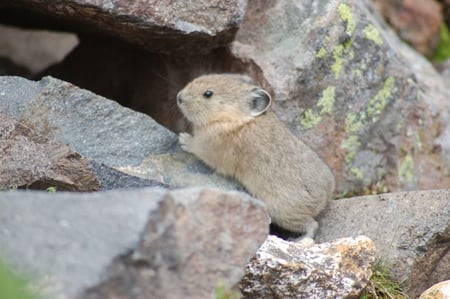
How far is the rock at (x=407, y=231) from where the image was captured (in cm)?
757

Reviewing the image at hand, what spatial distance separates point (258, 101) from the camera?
8539mm

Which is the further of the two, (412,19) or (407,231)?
(412,19)

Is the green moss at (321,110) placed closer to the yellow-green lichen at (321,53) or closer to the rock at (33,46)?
the yellow-green lichen at (321,53)

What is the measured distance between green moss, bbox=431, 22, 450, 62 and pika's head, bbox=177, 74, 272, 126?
5195mm

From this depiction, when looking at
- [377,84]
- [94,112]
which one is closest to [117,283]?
[94,112]

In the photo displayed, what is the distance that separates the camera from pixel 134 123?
26.7ft

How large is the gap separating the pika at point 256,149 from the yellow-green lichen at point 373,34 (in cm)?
159

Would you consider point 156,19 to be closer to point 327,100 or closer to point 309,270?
point 327,100

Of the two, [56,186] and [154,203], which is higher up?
[154,203]

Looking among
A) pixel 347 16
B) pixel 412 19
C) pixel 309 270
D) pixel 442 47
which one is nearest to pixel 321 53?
pixel 347 16

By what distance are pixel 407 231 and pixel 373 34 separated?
2.72 meters

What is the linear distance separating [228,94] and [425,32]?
16.6 ft

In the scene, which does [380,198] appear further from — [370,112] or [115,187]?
[115,187]

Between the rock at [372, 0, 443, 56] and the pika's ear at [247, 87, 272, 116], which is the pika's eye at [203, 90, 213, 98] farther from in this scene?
the rock at [372, 0, 443, 56]
